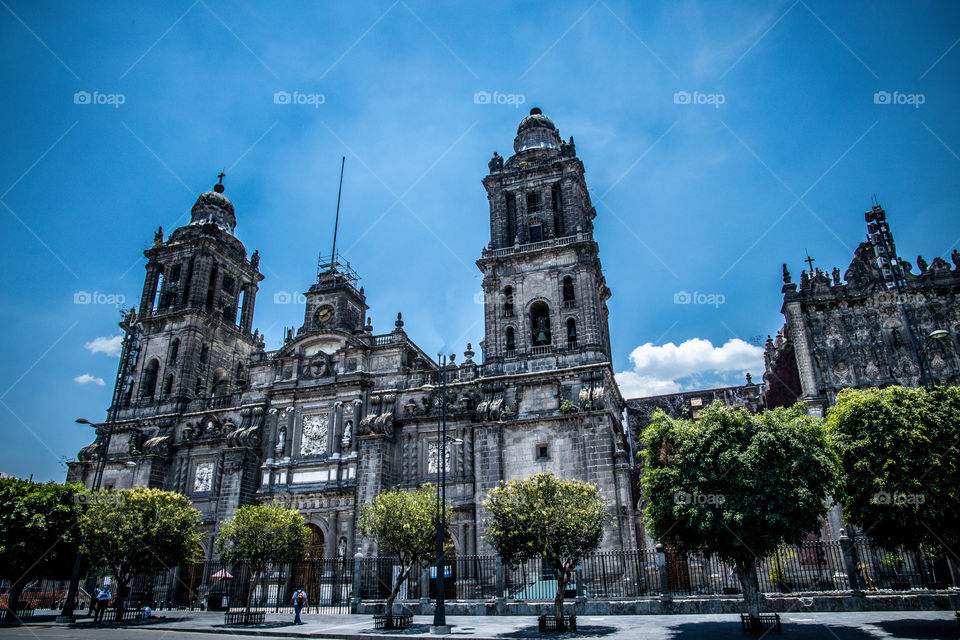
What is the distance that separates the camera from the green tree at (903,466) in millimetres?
17141

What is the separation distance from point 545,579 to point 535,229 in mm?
21133

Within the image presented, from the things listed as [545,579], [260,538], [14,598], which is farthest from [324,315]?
[545,579]

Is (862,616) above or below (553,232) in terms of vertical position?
below

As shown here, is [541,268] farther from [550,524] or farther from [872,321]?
[550,524]

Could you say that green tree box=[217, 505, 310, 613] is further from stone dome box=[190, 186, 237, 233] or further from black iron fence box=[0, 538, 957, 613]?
stone dome box=[190, 186, 237, 233]

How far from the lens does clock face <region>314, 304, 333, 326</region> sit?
40.4 m

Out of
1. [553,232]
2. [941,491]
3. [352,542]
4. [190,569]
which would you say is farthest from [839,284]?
[190,569]

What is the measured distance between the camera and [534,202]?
39906 millimetres

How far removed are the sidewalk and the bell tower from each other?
15334mm

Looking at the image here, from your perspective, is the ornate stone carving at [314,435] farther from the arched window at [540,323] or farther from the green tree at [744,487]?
the green tree at [744,487]

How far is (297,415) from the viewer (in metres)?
38.5

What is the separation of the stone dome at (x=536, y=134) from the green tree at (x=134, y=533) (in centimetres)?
3022

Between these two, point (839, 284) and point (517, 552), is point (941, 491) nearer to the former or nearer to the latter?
point (517, 552)

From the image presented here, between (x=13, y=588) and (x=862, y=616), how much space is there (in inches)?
1354
